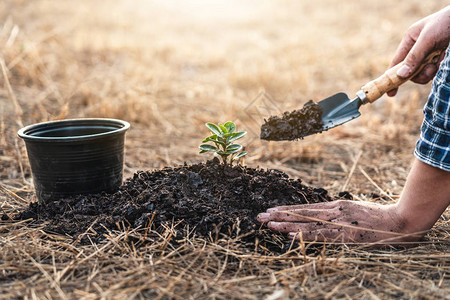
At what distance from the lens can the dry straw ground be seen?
157cm

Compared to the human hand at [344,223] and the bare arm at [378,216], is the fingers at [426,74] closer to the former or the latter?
the bare arm at [378,216]

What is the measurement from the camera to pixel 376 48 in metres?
→ 7.21

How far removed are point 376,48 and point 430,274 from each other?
6.29 m

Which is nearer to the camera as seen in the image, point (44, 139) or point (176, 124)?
point (44, 139)

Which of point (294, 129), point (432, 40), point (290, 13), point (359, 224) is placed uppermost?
point (290, 13)

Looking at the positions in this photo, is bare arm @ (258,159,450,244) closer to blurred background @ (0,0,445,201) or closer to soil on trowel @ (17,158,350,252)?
soil on trowel @ (17,158,350,252)

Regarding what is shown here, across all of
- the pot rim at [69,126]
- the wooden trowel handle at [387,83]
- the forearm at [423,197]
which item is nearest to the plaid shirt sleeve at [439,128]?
the forearm at [423,197]

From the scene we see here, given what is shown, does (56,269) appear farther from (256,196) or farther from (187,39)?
(187,39)

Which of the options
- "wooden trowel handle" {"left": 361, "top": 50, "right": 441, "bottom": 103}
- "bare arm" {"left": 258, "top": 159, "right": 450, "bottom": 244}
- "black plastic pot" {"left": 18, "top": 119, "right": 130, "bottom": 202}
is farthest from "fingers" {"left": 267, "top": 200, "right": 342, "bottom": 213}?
"black plastic pot" {"left": 18, "top": 119, "right": 130, "bottom": 202}

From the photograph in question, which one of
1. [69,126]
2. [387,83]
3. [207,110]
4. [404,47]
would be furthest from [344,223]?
[207,110]

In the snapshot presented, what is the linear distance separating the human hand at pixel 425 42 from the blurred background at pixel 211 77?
0.80m

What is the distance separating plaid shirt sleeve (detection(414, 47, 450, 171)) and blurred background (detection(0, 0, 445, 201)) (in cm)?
87

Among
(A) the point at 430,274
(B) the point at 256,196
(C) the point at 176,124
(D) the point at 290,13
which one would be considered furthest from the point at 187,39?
(A) the point at 430,274

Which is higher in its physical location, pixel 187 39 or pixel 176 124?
pixel 187 39
